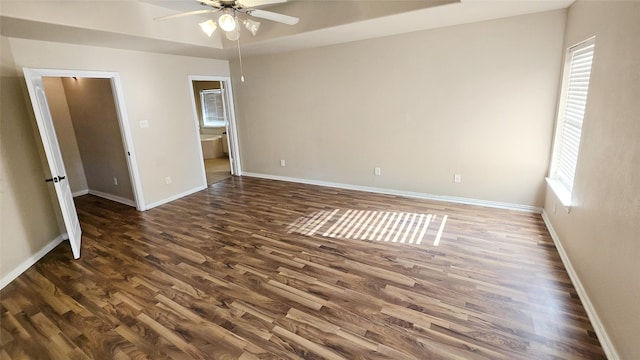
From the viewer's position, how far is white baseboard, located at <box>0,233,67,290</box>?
280cm

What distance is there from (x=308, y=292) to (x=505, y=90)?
342 centimetres

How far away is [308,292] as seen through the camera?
250 centimetres

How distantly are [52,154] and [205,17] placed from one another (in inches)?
102

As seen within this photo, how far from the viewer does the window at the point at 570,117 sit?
2.79 m

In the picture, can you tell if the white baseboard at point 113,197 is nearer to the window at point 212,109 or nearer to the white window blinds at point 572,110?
the window at point 212,109

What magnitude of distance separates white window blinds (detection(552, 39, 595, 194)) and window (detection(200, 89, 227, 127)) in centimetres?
768

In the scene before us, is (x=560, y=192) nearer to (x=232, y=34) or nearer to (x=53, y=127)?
(x=232, y=34)

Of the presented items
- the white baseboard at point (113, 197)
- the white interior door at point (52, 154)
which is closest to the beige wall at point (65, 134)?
the white baseboard at point (113, 197)

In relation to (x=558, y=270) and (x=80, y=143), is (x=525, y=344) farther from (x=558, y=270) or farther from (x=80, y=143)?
(x=80, y=143)

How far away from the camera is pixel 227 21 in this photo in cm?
233

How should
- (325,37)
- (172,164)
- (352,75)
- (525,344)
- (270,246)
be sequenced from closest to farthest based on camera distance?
(525,344) < (270,246) < (325,37) < (352,75) < (172,164)

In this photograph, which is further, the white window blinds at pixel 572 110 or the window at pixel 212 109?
the window at pixel 212 109

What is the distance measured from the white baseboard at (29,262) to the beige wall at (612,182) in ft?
15.6

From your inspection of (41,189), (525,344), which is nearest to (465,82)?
(525,344)
